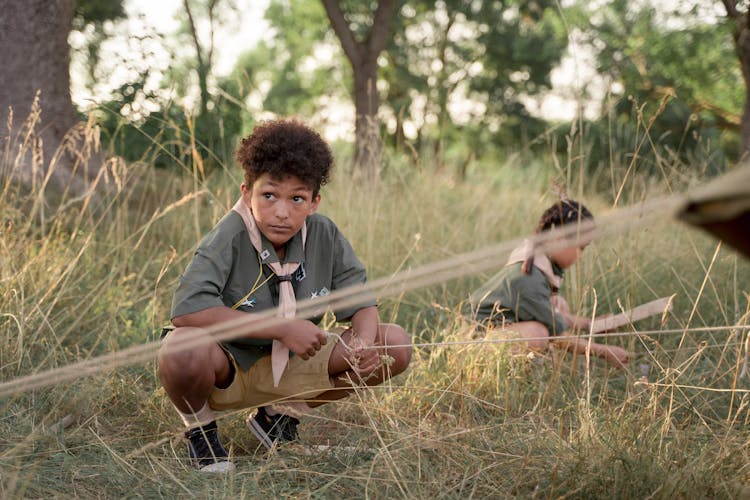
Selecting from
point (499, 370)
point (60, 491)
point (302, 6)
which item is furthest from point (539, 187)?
point (302, 6)

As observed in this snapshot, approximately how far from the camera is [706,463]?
6.63 ft

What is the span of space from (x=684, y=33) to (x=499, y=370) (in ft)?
54.2

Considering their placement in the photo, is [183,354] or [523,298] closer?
[183,354]

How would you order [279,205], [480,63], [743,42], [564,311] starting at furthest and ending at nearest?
[480,63] < [743,42] < [564,311] < [279,205]

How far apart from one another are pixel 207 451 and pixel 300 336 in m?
0.49

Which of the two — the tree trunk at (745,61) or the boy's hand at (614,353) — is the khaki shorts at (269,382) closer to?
the boy's hand at (614,353)

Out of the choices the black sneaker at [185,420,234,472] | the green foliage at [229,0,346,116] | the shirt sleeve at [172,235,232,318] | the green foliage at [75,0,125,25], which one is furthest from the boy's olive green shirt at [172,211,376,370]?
the green foliage at [229,0,346,116]

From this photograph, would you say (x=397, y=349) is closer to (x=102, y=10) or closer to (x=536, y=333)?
(x=536, y=333)

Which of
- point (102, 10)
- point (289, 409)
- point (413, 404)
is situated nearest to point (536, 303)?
point (413, 404)

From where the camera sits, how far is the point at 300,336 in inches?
86.1

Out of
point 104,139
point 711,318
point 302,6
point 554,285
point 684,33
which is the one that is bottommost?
point 711,318

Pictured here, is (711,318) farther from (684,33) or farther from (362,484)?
(684,33)

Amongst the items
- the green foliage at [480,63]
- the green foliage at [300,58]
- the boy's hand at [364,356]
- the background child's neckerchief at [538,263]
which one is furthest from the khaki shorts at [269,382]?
the green foliage at [300,58]

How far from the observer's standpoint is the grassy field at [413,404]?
1960 mm
